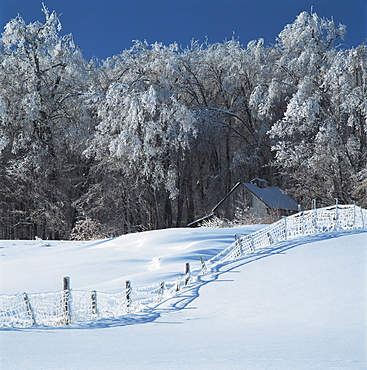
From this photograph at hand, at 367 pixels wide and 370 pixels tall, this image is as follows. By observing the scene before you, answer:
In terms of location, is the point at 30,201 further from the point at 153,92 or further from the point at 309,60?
the point at 309,60

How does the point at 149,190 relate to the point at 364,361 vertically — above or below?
above

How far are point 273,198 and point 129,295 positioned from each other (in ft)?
62.2

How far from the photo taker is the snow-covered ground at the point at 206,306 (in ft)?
18.9

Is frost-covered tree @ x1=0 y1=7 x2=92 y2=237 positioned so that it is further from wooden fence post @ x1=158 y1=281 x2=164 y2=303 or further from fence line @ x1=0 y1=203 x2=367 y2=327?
wooden fence post @ x1=158 y1=281 x2=164 y2=303

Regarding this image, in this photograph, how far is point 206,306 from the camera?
36.9ft

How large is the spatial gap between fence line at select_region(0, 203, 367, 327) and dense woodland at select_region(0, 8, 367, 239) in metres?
6.25

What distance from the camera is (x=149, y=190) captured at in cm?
2767

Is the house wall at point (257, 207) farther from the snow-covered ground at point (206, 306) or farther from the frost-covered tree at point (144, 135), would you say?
the snow-covered ground at point (206, 306)

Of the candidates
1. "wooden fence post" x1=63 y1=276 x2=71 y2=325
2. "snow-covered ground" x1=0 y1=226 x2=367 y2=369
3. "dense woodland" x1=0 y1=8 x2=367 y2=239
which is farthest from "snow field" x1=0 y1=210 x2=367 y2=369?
"dense woodland" x1=0 y1=8 x2=367 y2=239

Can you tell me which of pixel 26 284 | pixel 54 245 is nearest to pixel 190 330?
pixel 26 284

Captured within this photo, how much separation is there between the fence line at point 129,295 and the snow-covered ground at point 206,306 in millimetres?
568

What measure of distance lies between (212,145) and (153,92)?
9.08 m

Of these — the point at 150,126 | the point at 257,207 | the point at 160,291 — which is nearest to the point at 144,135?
the point at 150,126

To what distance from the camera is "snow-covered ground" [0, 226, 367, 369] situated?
575cm
